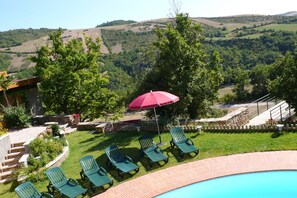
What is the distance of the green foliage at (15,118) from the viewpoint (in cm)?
2178

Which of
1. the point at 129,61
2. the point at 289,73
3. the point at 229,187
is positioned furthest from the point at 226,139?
the point at 129,61

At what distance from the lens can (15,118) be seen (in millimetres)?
21953

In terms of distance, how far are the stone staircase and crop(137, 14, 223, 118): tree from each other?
8.08 m

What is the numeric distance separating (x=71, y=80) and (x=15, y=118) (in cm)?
580

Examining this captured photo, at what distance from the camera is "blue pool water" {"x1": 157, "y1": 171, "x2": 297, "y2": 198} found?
11.3 meters

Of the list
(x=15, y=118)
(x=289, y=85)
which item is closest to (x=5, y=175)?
(x=15, y=118)

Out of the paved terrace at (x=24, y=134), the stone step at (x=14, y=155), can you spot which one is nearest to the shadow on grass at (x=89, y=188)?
the stone step at (x=14, y=155)

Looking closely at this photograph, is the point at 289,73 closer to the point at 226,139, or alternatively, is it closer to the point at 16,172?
the point at 226,139

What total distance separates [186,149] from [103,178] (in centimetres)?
414

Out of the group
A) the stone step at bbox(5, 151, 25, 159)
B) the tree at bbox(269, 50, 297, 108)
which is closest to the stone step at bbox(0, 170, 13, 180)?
the stone step at bbox(5, 151, 25, 159)

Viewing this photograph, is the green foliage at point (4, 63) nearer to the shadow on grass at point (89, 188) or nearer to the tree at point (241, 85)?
the tree at point (241, 85)

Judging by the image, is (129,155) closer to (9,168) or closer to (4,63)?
(9,168)

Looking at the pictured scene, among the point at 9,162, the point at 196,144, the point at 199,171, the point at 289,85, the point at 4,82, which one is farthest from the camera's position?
the point at 4,82

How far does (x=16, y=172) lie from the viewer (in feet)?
46.4
